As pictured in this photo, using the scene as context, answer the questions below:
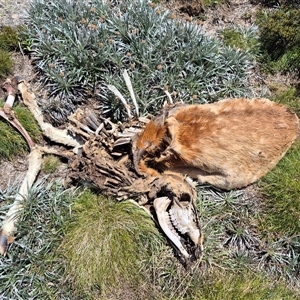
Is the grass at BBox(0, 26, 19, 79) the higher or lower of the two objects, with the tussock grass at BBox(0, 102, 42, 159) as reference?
higher

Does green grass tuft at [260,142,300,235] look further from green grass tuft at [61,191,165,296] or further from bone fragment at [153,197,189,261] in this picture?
green grass tuft at [61,191,165,296]

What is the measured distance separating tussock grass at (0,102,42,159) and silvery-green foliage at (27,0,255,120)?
0.78 ft

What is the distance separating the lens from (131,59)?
4.23 m

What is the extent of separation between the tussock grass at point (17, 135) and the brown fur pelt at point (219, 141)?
105 cm

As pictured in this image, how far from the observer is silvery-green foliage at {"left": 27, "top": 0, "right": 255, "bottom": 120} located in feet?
13.7

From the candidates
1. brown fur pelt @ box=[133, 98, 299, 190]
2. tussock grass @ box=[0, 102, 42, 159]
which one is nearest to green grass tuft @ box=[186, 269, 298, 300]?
brown fur pelt @ box=[133, 98, 299, 190]

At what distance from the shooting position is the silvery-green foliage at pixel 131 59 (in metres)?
4.17

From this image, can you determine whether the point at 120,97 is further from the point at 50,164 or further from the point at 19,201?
the point at 19,201

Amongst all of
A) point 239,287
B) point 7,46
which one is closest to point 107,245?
point 239,287

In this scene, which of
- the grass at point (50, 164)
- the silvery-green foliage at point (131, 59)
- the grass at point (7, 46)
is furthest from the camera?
the grass at point (7, 46)

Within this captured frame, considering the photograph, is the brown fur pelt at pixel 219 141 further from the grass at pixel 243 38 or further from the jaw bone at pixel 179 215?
the grass at pixel 243 38

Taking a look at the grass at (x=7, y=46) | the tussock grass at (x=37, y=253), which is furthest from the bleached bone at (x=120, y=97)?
the grass at (x=7, y=46)

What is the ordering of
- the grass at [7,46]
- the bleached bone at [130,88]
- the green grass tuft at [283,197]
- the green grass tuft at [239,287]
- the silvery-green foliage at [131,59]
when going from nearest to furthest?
the green grass tuft at [239,287] < the green grass tuft at [283,197] < the bleached bone at [130,88] < the silvery-green foliage at [131,59] < the grass at [7,46]

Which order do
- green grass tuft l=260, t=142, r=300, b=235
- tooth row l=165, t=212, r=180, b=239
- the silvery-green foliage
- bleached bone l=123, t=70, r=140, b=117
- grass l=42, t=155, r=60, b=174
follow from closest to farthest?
1. tooth row l=165, t=212, r=180, b=239
2. green grass tuft l=260, t=142, r=300, b=235
3. bleached bone l=123, t=70, r=140, b=117
4. grass l=42, t=155, r=60, b=174
5. the silvery-green foliage
